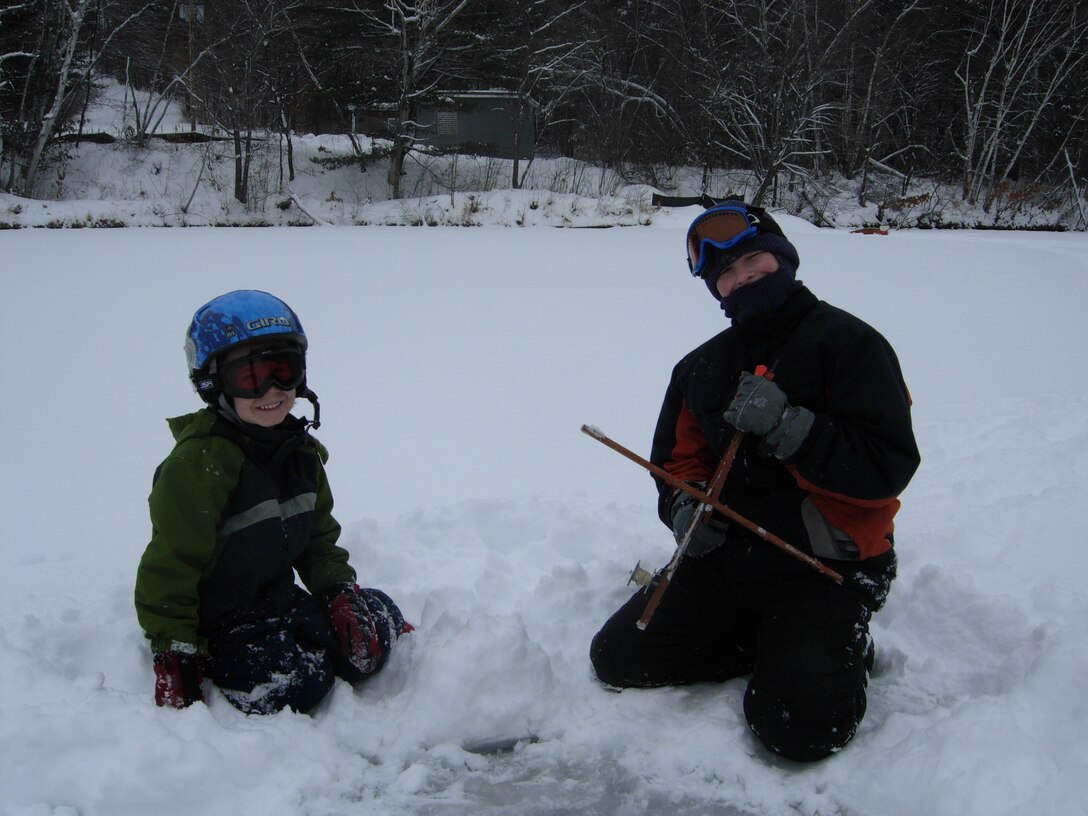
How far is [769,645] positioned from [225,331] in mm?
1461

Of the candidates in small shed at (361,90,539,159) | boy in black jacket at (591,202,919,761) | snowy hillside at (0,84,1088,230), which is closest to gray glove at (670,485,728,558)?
boy in black jacket at (591,202,919,761)

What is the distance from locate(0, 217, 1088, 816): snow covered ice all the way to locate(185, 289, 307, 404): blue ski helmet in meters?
0.70

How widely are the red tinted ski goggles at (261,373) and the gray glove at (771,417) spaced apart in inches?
39.6

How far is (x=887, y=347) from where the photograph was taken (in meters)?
1.87

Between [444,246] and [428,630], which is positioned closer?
[428,630]

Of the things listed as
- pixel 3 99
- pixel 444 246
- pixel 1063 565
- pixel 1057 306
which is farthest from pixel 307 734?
pixel 3 99

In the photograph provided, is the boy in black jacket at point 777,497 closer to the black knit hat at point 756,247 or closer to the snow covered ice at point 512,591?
the black knit hat at point 756,247

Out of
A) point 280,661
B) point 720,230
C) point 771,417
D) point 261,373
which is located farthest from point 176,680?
point 720,230

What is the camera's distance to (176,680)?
1.68 metres

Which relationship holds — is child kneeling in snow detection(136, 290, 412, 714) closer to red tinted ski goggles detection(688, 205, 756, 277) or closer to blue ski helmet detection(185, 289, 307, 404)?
blue ski helmet detection(185, 289, 307, 404)

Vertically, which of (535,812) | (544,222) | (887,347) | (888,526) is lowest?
(544,222)

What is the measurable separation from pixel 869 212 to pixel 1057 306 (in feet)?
38.2

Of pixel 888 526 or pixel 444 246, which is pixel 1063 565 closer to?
pixel 888 526

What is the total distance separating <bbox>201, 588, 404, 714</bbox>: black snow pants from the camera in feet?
5.91
